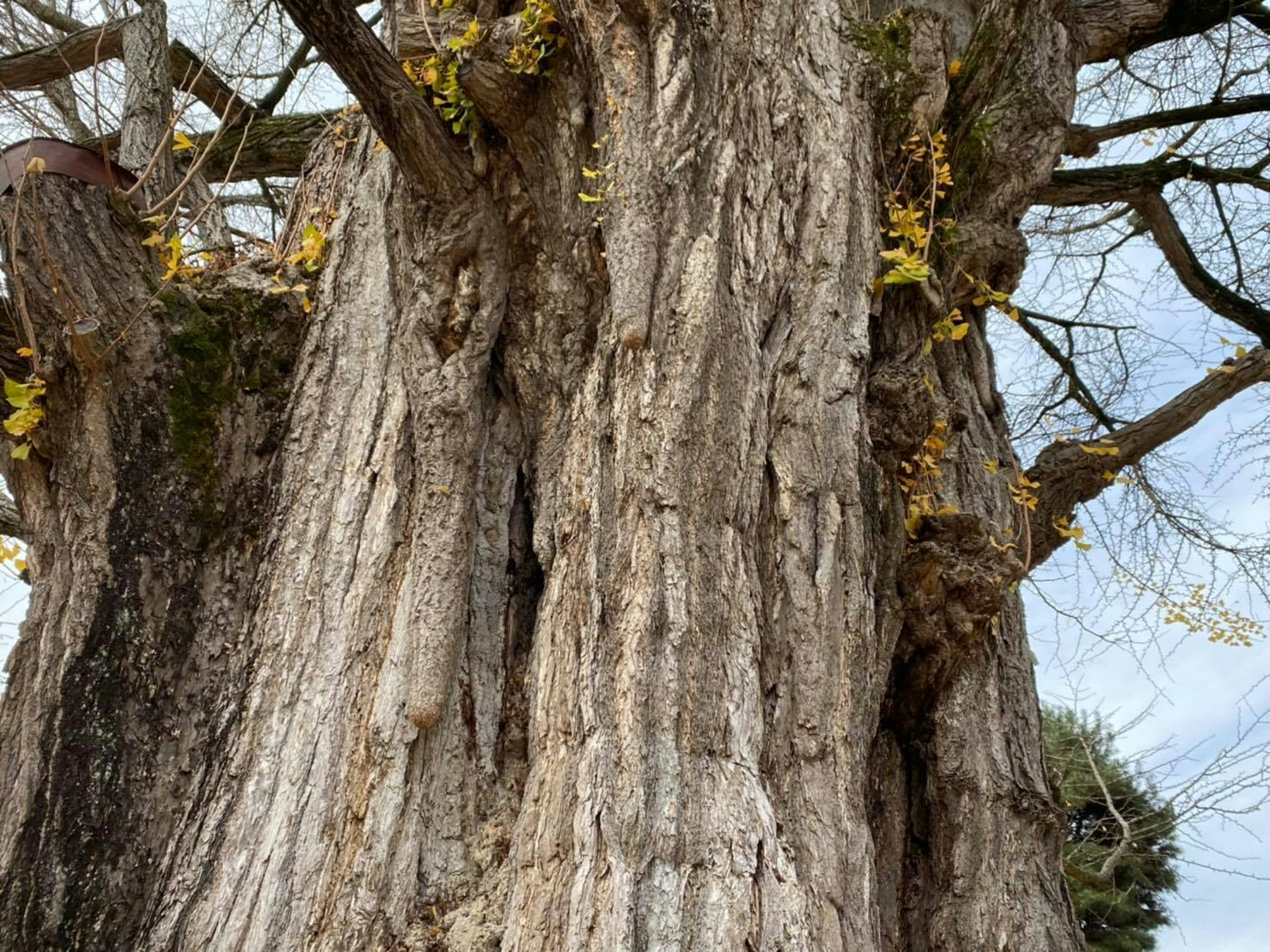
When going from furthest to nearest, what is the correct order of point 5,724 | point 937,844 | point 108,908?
point 937,844
point 5,724
point 108,908

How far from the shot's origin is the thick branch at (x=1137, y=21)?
4406mm

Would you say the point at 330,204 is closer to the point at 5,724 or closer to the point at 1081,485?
the point at 5,724

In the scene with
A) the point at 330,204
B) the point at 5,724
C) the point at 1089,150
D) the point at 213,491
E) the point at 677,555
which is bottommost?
the point at 5,724

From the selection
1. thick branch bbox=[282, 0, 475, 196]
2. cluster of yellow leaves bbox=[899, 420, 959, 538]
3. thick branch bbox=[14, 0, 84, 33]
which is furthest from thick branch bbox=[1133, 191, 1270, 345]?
thick branch bbox=[14, 0, 84, 33]

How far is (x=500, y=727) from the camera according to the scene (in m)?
2.66

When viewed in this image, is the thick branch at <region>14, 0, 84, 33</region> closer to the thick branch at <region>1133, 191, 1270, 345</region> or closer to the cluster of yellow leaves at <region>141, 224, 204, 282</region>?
the cluster of yellow leaves at <region>141, 224, 204, 282</region>

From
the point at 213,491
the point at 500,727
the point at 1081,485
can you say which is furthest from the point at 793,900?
the point at 1081,485

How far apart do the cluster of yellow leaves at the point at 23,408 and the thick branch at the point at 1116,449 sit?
3308 millimetres

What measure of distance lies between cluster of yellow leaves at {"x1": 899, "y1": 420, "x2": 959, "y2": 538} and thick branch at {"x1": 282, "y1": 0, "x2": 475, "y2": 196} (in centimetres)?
156

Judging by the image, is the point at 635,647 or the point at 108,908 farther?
the point at 108,908

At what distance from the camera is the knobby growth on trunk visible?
2238 millimetres

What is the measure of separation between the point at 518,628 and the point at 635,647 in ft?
2.33

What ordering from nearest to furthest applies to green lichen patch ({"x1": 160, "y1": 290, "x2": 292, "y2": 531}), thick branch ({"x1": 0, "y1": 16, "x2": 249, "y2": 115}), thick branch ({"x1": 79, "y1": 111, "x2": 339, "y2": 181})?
1. green lichen patch ({"x1": 160, "y1": 290, "x2": 292, "y2": 531})
2. thick branch ({"x1": 0, "y1": 16, "x2": 249, "y2": 115})
3. thick branch ({"x1": 79, "y1": 111, "x2": 339, "y2": 181})

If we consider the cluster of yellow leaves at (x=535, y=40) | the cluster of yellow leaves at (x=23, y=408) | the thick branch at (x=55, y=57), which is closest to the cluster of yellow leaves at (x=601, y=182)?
the cluster of yellow leaves at (x=535, y=40)
